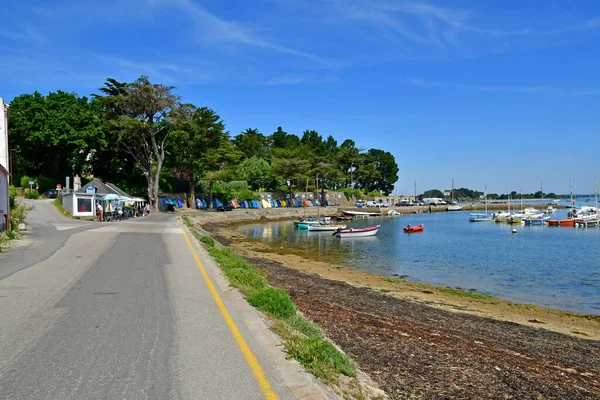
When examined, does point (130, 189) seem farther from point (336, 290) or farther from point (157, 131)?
point (336, 290)

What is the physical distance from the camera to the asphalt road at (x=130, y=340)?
5039mm

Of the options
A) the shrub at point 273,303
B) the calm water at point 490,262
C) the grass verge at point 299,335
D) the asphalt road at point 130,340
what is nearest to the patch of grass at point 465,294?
the calm water at point 490,262

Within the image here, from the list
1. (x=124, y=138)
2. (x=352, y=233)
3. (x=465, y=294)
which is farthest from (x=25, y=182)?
(x=465, y=294)

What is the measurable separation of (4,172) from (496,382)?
960 inches

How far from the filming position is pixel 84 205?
40.8 m

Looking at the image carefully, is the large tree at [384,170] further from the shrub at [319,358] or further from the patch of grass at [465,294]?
the shrub at [319,358]

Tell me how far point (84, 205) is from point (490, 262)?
1304 inches

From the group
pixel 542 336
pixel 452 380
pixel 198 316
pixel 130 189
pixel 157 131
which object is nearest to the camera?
pixel 452 380

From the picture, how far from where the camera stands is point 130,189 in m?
67.8

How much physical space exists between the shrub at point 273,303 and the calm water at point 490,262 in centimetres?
1332

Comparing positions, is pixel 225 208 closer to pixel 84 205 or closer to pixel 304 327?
pixel 84 205

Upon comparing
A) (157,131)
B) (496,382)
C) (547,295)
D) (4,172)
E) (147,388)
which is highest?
(157,131)

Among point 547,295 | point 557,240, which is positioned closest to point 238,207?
point 557,240

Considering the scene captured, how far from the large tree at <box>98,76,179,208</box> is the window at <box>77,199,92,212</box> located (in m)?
18.5
